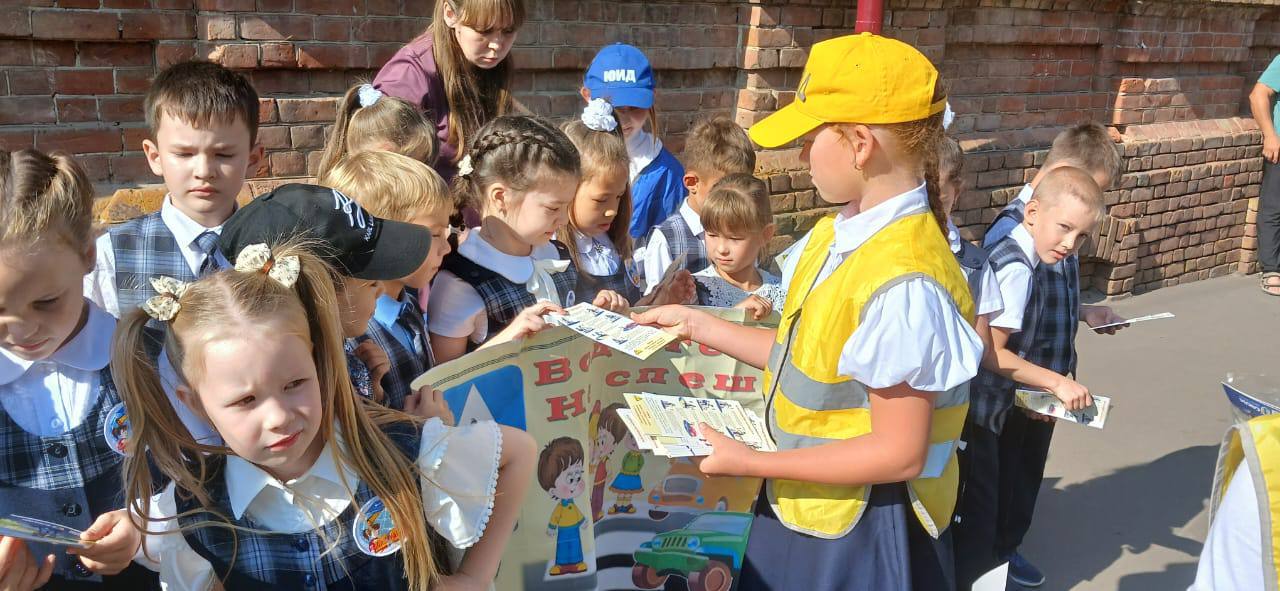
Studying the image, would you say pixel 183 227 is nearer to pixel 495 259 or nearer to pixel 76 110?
pixel 495 259

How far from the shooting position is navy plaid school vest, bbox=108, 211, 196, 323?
2.53m

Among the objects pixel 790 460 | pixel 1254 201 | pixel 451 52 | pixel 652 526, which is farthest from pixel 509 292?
pixel 1254 201

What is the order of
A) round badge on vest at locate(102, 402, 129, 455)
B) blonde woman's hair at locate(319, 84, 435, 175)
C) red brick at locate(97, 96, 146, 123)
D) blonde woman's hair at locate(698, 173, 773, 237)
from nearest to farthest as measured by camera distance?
round badge on vest at locate(102, 402, 129, 455), blonde woman's hair at locate(319, 84, 435, 175), blonde woman's hair at locate(698, 173, 773, 237), red brick at locate(97, 96, 146, 123)

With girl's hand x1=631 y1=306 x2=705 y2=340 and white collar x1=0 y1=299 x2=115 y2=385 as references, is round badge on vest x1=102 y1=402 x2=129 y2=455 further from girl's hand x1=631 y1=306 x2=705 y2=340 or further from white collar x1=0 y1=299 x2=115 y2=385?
girl's hand x1=631 y1=306 x2=705 y2=340

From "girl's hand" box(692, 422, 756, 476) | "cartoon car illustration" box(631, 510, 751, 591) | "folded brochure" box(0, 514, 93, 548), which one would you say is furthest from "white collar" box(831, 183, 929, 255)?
"folded brochure" box(0, 514, 93, 548)

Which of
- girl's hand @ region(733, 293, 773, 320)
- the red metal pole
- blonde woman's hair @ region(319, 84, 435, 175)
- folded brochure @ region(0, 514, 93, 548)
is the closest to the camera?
folded brochure @ region(0, 514, 93, 548)

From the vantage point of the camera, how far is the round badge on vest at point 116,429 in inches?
76.4

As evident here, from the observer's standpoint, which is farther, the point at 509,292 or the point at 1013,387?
the point at 1013,387

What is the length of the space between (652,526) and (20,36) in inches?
105

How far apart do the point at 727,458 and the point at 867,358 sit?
40 centimetres

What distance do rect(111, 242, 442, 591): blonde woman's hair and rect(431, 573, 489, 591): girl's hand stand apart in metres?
0.04

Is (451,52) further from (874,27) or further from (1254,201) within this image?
(1254,201)

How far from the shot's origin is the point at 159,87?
8.61 ft

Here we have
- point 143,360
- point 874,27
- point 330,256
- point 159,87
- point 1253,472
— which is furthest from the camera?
point 874,27
